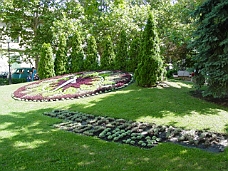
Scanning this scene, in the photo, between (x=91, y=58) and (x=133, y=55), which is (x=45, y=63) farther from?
(x=133, y=55)

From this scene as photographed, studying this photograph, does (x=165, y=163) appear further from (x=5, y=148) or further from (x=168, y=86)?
(x=168, y=86)

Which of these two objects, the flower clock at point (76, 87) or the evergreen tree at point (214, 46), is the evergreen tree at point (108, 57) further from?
the evergreen tree at point (214, 46)

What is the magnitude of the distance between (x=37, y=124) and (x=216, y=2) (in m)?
5.94

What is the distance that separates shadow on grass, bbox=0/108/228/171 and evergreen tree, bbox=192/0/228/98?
325 centimetres

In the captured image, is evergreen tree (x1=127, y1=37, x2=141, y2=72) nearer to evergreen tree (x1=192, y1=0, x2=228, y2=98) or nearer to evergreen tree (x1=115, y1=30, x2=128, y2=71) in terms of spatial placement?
evergreen tree (x1=115, y1=30, x2=128, y2=71)

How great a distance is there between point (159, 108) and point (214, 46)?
246 cm

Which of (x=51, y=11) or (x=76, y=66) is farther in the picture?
(x=51, y=11)

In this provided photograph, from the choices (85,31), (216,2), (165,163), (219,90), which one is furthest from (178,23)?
(165,163)

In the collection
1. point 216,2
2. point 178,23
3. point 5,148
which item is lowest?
point 5,148

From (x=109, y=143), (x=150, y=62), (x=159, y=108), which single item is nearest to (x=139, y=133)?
(x=109, y=143)

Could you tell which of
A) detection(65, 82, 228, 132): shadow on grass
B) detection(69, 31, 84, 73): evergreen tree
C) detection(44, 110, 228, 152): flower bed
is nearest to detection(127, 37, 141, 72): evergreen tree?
detection(65, 82, 228, 132): shadow on grass

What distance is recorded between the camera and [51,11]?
55.7 ft

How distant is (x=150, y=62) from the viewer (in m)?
8.21

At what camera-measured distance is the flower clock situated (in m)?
8.39
